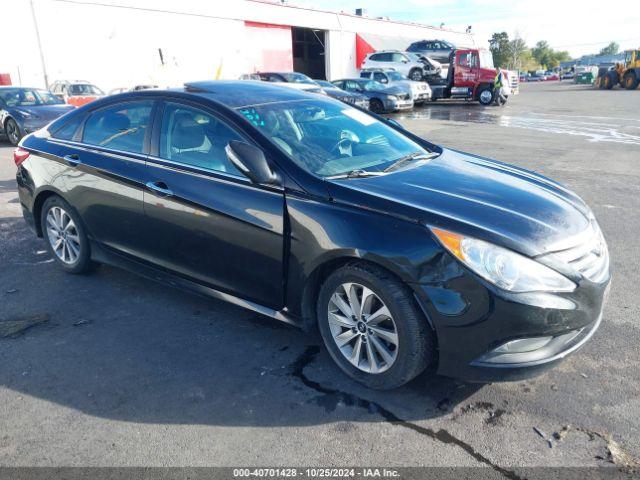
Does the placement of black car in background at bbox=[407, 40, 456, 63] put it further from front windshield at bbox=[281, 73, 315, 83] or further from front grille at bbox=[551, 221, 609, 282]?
front grille at bbox=[551, 221, 609, 282]

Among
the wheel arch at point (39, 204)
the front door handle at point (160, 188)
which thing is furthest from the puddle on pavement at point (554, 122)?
the wheel arch at point (39, 204)

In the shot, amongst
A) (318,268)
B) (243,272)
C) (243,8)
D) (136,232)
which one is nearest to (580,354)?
(318,268)

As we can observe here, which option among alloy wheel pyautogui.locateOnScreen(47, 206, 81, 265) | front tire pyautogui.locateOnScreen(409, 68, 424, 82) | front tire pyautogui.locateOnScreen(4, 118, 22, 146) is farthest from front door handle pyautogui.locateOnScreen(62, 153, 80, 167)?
front tire pyautogui.locateOnScreen(409, 68, 424, 82)

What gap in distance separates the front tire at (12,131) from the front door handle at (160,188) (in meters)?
11.1

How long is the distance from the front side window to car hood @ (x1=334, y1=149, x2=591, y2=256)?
0.86m

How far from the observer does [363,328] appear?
2.99 m

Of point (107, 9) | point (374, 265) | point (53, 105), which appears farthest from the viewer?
point (107, 9)

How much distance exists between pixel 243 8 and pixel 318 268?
3273cm

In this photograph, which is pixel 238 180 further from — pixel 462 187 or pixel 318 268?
pixel 462 187

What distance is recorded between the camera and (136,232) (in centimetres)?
398

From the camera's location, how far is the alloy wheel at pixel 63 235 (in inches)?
182

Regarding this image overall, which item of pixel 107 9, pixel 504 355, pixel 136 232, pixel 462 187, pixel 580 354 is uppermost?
A: pixel 107 9

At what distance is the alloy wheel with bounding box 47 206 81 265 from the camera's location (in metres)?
4.63

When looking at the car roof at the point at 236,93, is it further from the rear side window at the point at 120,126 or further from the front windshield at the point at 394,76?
the front windshield at the point at 394,76
